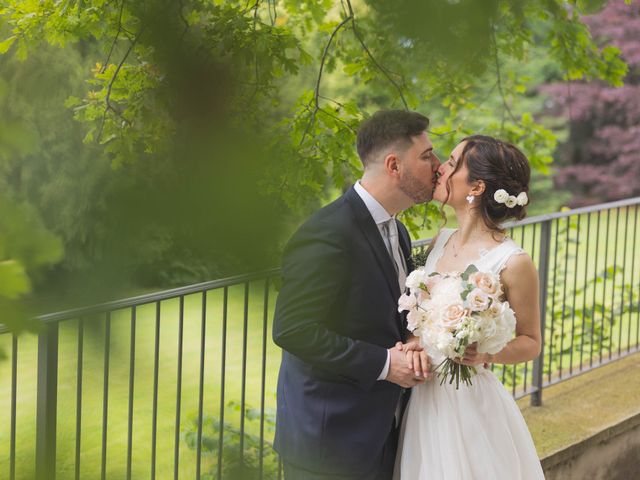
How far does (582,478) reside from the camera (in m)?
4.10

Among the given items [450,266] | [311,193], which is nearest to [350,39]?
[450,266]

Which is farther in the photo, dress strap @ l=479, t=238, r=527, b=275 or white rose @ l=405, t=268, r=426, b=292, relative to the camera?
dress strap @ l=479, t=238, r=527, b=275

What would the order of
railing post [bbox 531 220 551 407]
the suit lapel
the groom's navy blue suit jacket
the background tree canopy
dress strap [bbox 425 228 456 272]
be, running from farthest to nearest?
railing post [bbox 531 220 551 407]
dress strap [bbox 425 228 456 272]
the suit lapel
the groom's navy blue suit jacket
the background tree canopy

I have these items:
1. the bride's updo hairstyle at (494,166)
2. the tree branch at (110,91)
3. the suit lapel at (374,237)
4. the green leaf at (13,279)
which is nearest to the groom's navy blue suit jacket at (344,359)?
the suit lapel at (374,237)

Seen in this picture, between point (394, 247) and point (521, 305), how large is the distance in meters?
0.39

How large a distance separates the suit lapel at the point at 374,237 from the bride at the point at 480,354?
0.21 meters

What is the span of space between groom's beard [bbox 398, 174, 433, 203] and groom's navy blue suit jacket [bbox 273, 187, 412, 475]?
0.14 m

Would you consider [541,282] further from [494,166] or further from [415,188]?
[415,188]

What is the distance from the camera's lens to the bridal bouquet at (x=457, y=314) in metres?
2.32

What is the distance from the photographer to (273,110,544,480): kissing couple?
234cm

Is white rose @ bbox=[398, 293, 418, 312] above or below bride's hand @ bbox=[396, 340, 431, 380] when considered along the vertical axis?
above

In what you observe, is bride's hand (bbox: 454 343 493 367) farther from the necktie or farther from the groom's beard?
the groom's beard

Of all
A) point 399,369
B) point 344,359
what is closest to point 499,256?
point 399,369

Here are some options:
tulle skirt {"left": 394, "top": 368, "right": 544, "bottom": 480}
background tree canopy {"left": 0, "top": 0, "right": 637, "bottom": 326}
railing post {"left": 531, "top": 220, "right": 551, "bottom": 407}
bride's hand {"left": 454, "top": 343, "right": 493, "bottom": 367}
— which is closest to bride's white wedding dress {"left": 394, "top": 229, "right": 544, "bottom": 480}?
tulle skirt {"left": 394, "top": 368, "right": 544, "bottom": 480}
